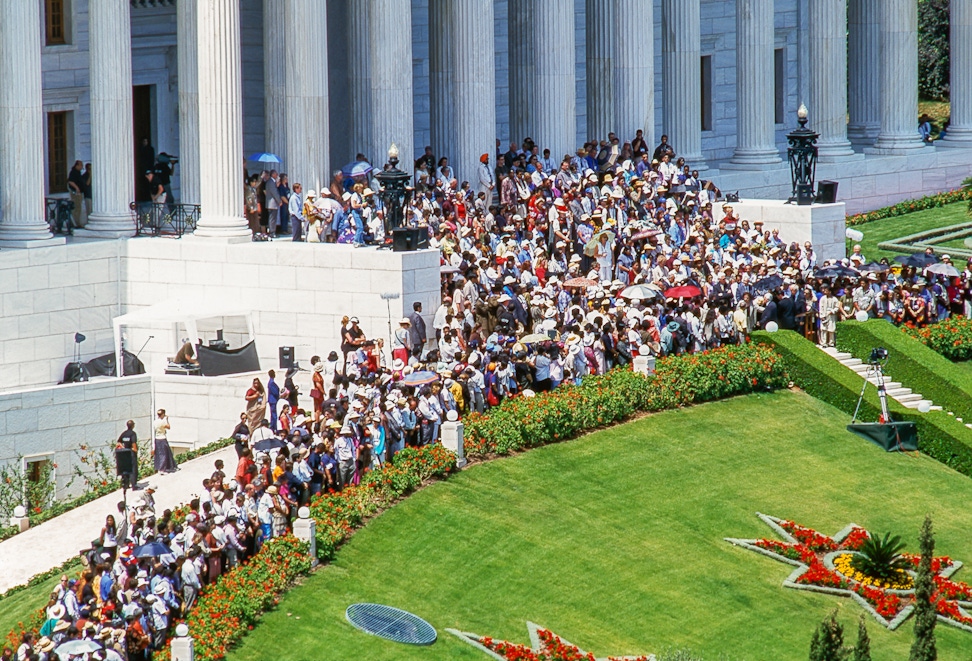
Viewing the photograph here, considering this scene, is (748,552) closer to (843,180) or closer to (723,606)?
(723,606)

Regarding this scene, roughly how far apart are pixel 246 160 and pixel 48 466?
13.2 m

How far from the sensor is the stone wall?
2003 inches

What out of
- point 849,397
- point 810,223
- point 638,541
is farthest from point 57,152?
point 638,541

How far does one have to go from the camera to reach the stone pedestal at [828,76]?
77750 mm

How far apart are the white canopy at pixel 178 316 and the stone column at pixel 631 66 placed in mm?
17314

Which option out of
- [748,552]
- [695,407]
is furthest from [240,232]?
[748,552]

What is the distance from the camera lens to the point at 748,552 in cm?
4662

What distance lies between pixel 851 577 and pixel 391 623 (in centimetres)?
1084

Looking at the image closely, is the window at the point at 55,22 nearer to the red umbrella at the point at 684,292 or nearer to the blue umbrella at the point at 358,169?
the blue umbrella at the point at 358,169

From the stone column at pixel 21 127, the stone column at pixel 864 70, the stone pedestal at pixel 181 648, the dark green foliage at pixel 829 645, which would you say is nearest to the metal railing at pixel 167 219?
the stone column at pixel 21 127

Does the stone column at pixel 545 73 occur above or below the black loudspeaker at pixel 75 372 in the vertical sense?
above

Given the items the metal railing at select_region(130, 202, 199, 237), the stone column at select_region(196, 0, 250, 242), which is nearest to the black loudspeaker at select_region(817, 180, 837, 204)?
the stone column at select_region(196, 0, 250, 242)

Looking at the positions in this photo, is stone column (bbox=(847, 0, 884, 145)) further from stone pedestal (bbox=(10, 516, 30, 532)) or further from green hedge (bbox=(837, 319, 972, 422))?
stone pedestal (bbox=(10, 516, 30, 532))

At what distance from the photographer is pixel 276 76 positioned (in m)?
59.8
